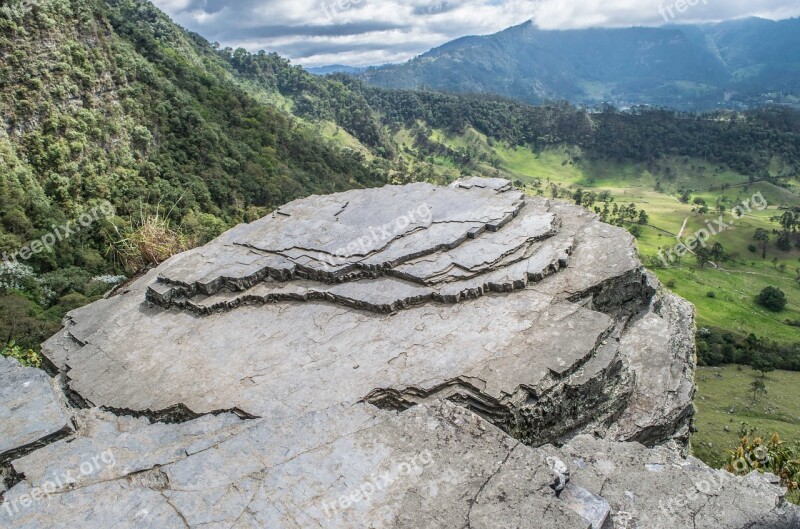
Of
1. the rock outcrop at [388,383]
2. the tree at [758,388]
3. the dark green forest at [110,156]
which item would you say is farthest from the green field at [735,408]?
the dark green forest at [110,156]

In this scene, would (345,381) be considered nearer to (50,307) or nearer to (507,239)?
(507,239)

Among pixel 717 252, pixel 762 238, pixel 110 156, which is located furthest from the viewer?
pixel 762 238

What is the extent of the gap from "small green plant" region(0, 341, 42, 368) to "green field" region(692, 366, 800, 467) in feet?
75.6

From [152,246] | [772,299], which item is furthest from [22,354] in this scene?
[772,299]

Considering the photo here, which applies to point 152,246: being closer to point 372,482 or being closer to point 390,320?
point 390,320

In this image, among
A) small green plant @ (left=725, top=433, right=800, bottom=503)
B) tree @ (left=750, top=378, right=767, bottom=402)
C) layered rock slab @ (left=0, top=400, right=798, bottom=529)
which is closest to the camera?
layered rock slab @ (left=0, top=400, right=798, bottom=529)

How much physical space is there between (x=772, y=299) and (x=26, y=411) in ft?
190

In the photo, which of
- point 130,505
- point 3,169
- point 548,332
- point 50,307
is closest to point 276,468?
point 130,505

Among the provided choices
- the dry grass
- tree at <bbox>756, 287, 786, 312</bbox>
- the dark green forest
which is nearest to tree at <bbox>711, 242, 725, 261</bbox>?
tree at <bbox>756, 287, 786, 312</bbox>

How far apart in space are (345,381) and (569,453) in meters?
3.37

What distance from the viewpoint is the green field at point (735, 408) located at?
22844 millimetres

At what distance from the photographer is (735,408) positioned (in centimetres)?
2866

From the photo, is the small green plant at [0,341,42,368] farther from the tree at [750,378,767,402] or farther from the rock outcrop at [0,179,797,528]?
the tree at [750,378,767,402]

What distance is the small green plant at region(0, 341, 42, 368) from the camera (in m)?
11.9
